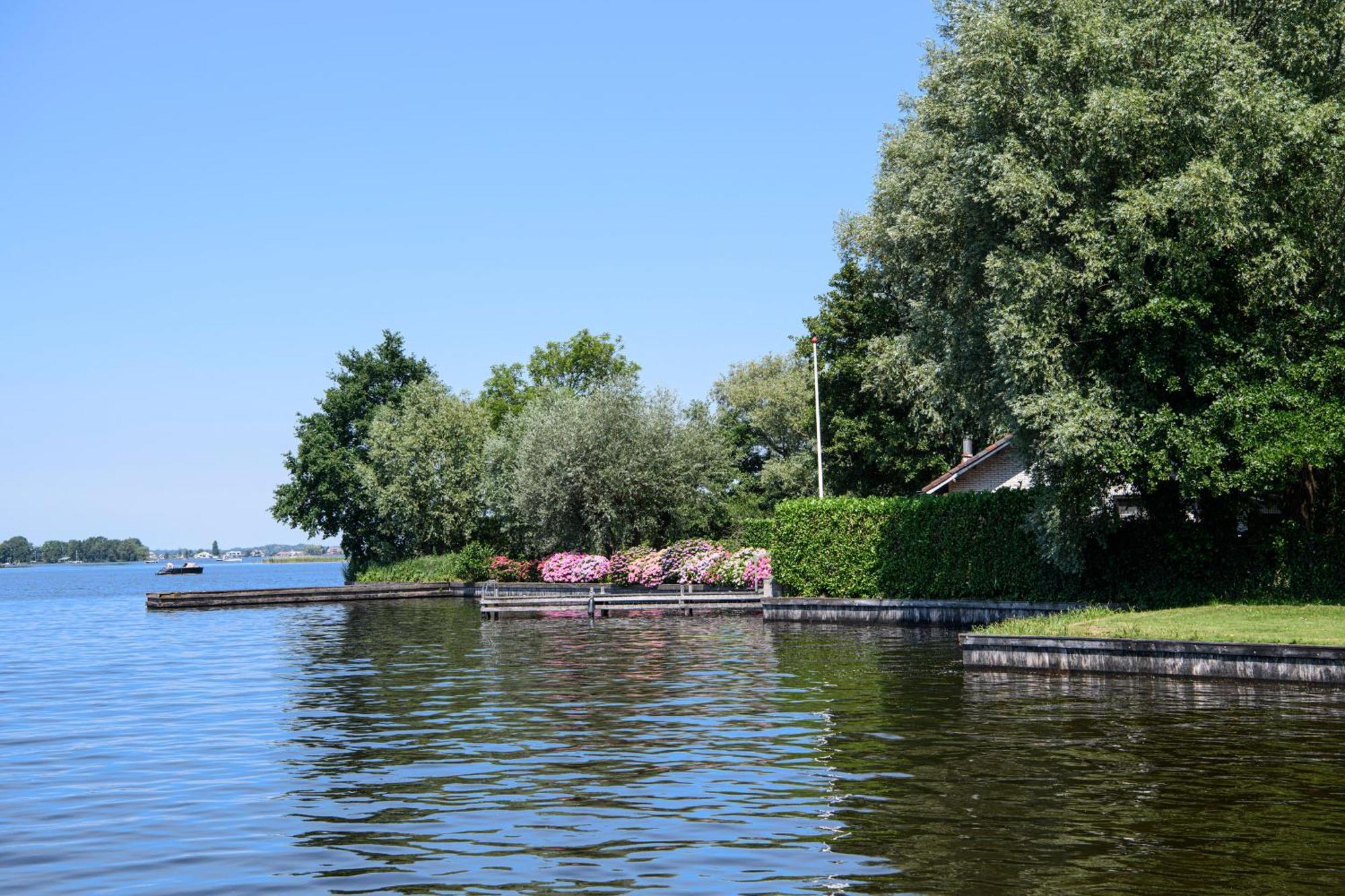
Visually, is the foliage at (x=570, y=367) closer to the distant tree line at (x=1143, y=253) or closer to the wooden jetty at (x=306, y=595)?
the wooden jetty at (x=306, y=595)

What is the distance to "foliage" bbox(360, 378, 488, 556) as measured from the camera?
83312mm

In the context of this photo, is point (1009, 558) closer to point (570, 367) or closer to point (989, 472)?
point (989, 472)

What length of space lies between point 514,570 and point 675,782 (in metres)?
61.9

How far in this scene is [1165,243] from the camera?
92.7 ft

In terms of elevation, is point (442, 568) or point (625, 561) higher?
point (625, 561)

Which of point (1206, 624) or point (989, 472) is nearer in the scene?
point (1206, 624)

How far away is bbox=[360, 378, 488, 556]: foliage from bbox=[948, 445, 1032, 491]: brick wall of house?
39017 mm

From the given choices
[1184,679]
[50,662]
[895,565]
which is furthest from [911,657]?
[50,662]

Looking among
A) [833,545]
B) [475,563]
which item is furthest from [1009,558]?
[475,563]

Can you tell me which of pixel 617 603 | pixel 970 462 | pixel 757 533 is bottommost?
pixel 617 603

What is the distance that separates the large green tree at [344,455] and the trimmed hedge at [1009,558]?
5244 centimetres

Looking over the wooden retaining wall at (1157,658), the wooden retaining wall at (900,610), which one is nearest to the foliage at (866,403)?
the wooden retaining wall at (900,610)

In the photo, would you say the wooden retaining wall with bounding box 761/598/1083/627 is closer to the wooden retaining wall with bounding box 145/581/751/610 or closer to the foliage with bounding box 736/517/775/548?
the foliage with bounding box 736/517/775/548

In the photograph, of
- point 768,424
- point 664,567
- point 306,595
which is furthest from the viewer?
point 768,424
